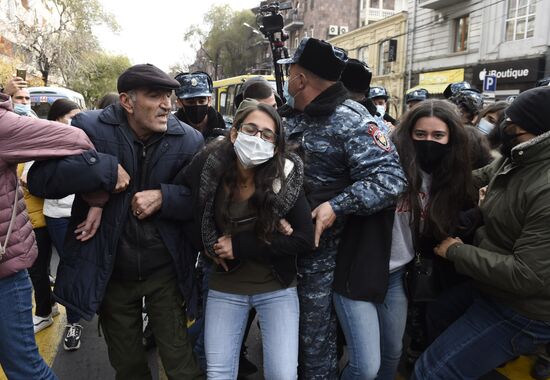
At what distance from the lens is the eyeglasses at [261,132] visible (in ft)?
6.83

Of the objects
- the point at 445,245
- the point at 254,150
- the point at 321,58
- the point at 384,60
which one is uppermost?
the point at 384,60

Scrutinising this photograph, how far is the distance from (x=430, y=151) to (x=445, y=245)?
54 cm

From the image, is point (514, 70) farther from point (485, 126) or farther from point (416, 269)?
point (416, 269)

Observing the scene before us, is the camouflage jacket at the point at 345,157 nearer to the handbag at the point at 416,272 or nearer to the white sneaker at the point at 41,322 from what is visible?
the handbag at the point at 416,272

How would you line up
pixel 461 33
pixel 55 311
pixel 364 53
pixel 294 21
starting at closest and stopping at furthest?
pixel 55 311
pixel 461 33
pixel 364 53
pixel 294 21

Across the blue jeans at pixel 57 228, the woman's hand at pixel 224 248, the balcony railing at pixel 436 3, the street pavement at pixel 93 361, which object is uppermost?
the balcony railing at pixel 436 3

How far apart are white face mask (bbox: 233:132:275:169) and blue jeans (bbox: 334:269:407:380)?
844mm

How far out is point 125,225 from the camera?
2248 mm

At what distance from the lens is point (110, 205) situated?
2215 millimetres

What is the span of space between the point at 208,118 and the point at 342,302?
6.93 feet

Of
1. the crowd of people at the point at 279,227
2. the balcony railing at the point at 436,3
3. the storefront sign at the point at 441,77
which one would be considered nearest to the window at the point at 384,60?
the storefront sign at the point at 441,77

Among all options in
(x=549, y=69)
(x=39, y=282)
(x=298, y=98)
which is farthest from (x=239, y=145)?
(x=549, y=69)

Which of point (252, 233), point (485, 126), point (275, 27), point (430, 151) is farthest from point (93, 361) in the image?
point (485, 126)

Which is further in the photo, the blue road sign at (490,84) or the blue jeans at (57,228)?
the blue road sign at (490,84)
